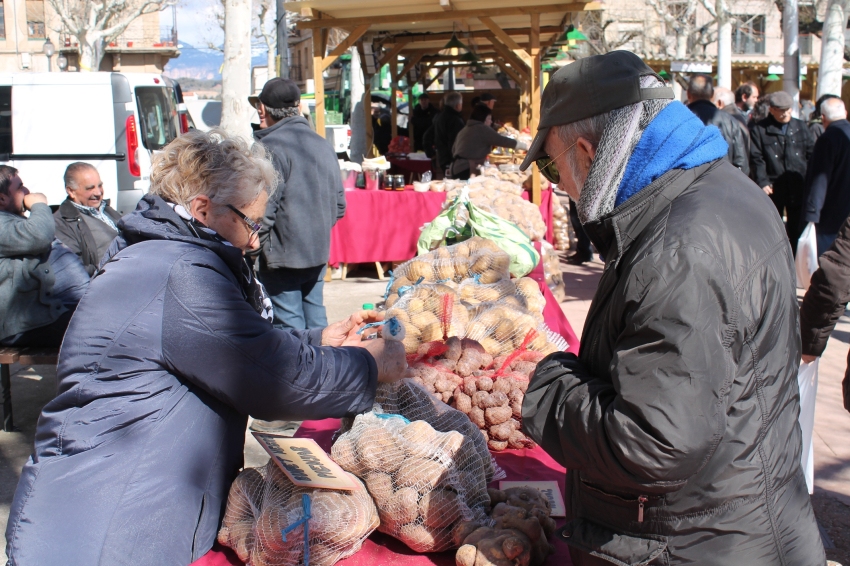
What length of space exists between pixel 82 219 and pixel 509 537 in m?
4.09

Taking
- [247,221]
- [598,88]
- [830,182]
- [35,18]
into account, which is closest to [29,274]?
[247,221]

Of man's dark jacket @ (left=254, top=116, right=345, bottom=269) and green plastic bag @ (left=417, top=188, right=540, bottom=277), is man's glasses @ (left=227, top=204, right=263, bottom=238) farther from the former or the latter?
green plastic bag @ (left=417, top=188, right=540, bottom=277)

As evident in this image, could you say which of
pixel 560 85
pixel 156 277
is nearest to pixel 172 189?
pixel 156 277

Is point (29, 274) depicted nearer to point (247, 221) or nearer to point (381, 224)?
point (247, 221)

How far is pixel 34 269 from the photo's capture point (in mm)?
4125

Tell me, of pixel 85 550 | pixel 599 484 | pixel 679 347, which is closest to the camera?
pixel 679 347

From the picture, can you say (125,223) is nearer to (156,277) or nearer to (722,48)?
(156,277)

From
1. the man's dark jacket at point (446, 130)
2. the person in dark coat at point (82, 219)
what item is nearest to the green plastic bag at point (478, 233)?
the person in dark coat at point (82, 219)

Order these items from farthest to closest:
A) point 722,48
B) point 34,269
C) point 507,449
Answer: point 722,48 < point 34,269 < point 507,449

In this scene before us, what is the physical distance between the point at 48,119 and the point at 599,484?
10.9m

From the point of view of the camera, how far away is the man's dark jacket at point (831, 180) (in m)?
5.94

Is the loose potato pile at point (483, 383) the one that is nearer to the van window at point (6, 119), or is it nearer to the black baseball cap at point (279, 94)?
the black baseball cap at point (279, 94)

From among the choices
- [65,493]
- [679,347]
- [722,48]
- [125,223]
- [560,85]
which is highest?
[722,48]

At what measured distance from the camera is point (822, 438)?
13.3 ft
